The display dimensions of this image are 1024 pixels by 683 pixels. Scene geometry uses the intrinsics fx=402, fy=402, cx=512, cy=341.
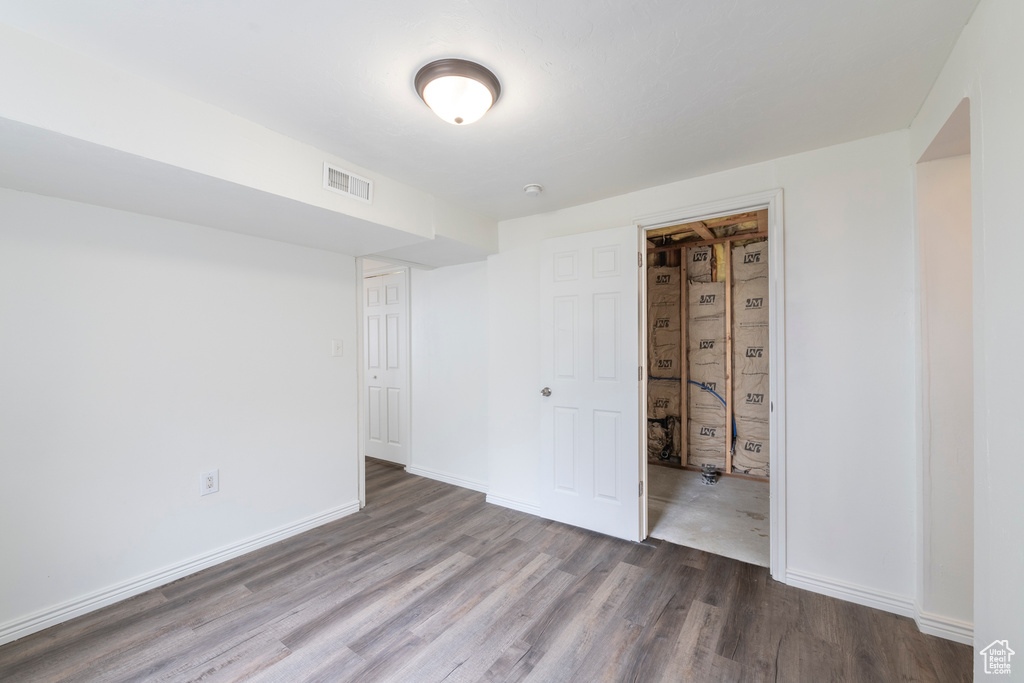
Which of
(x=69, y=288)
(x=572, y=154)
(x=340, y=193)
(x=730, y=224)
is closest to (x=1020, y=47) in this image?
(x=572, y=154)

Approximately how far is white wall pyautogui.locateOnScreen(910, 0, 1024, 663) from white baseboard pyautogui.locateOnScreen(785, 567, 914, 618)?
107 centimetres

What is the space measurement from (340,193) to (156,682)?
2311 millimetres

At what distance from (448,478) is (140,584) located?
7.33 ft

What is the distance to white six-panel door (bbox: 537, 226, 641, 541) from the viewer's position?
2.74 meters

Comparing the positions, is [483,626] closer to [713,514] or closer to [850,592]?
[850,592]

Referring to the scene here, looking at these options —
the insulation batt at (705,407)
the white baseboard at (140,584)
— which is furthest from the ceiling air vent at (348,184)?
the insulation batt at (705,407)

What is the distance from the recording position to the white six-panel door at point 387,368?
4.31 m

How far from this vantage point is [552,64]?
1.51 m

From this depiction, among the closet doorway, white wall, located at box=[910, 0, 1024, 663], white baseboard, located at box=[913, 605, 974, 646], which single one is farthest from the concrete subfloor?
white wall, located at box=[910, 0, 1024, 663]

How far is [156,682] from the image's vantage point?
1590mm

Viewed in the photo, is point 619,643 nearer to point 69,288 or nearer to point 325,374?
point 325,374

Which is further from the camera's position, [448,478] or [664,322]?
[664,322]
